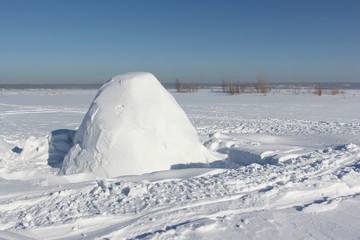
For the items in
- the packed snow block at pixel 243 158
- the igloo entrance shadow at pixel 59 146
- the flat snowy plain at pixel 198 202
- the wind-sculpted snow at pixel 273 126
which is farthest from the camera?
the wind-sculpted snow at pixel 273 126

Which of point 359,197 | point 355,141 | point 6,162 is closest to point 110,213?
point 359,197

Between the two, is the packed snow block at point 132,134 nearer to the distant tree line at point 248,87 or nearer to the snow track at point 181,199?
the snow track at point 181,199

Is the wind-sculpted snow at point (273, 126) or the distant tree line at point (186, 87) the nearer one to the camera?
the wind-sculpted snow at point (273, 126)

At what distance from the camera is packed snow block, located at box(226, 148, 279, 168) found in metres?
5.45

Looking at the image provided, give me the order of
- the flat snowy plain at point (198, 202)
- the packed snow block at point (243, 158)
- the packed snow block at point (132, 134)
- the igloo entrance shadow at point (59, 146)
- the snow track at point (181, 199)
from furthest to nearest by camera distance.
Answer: the igloo entrance shadow at point (59, 146)
the packed snow block at point (243, 158)
the packed snow block at point (132, 134)
the snow track at point (181, 199)
the flat snowy plain at point (198, 202)

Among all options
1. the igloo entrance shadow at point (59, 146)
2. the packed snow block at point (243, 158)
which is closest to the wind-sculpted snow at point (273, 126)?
the packed snow block at point (243, 158)

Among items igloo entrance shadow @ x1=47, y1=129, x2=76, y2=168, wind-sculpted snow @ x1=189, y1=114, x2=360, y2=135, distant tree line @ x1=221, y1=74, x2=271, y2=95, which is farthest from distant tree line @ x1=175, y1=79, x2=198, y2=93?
igloo entrance shadow @ x1=47, y1=129, x2=76, y2=168

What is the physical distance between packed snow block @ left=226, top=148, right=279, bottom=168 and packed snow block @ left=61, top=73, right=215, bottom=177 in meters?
0.55

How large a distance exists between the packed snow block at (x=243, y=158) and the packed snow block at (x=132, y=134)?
552mm

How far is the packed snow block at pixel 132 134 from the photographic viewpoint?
501 cm

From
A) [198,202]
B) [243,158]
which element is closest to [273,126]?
[243,158]

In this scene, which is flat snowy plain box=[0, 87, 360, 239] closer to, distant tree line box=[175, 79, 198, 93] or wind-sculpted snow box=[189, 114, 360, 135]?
wind-sculpted snow box=[189, 114, 360, 135]

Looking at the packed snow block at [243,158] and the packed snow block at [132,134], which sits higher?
the packed snow block at [132,134]

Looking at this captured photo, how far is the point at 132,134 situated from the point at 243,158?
2.13 meters
